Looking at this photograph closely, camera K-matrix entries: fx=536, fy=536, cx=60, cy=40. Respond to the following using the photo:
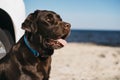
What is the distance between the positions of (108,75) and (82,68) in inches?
85.8

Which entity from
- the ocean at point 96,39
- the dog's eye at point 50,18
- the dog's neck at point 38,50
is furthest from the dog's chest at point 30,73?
the ocean at point 96,39

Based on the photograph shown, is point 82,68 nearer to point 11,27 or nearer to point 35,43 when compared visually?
point 11,27

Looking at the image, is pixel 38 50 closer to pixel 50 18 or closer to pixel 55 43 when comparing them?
pixel 55 43

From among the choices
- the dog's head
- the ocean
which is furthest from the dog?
the ocean

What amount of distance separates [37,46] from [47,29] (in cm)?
27

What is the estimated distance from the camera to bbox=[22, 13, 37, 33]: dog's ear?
279 inches

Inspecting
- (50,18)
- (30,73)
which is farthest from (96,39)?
(30,73)

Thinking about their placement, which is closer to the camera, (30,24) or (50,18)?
(30,24)

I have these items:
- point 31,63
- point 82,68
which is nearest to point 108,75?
point 82,68

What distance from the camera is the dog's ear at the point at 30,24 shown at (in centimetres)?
709

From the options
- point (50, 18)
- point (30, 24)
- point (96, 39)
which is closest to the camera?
point (30, 24)

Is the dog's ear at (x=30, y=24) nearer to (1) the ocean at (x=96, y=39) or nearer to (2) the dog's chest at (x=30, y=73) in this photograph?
(2) the dog's chest at (x=30, y=73)

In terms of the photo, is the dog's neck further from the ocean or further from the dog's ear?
the ocean

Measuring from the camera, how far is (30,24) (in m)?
7.16
